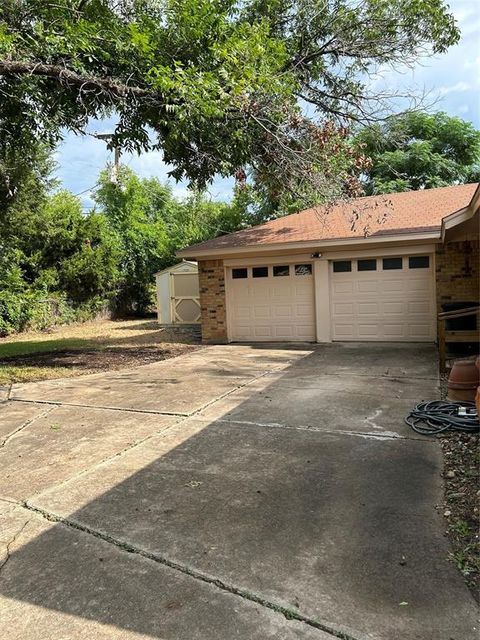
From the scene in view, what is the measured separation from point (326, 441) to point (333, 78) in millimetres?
10185

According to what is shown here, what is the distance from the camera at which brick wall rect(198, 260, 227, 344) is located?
12688mm

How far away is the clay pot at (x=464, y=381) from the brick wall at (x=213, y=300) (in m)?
7.92


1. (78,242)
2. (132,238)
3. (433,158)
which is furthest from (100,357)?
(433,158)

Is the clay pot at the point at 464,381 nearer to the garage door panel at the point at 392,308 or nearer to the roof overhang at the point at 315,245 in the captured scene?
the roof overhang at the point at 315,245

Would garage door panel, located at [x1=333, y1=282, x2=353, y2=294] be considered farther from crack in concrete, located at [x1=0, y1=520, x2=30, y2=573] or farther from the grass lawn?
crack in concrete, located at [x1=0, y1=520, x2=30, y2=573]

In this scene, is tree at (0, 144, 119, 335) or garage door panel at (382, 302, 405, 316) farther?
tree at (0, 144, 119, 335)

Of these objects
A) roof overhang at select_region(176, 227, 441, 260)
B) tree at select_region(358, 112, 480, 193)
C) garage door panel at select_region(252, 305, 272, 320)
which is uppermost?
tree at select_region(358, 112, 480, 193)

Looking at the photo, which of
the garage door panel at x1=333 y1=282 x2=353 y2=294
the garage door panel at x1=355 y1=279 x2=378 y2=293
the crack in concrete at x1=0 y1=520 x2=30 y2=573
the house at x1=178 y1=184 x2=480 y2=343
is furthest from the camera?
the garage door panel at x1=333 y1=282 x2=353 y2=294

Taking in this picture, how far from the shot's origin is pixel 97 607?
84.7 inches

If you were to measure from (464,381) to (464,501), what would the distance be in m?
2.35

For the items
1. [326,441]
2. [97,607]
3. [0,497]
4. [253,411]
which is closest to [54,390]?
[253,411]

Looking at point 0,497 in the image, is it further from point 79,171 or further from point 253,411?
point 79,171

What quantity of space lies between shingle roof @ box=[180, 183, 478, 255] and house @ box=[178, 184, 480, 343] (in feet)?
0.09

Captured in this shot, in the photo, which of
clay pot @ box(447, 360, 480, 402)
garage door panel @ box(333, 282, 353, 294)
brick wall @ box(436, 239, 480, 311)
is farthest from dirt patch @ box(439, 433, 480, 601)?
garage door panel @ box(333, 282, 353, 294)
